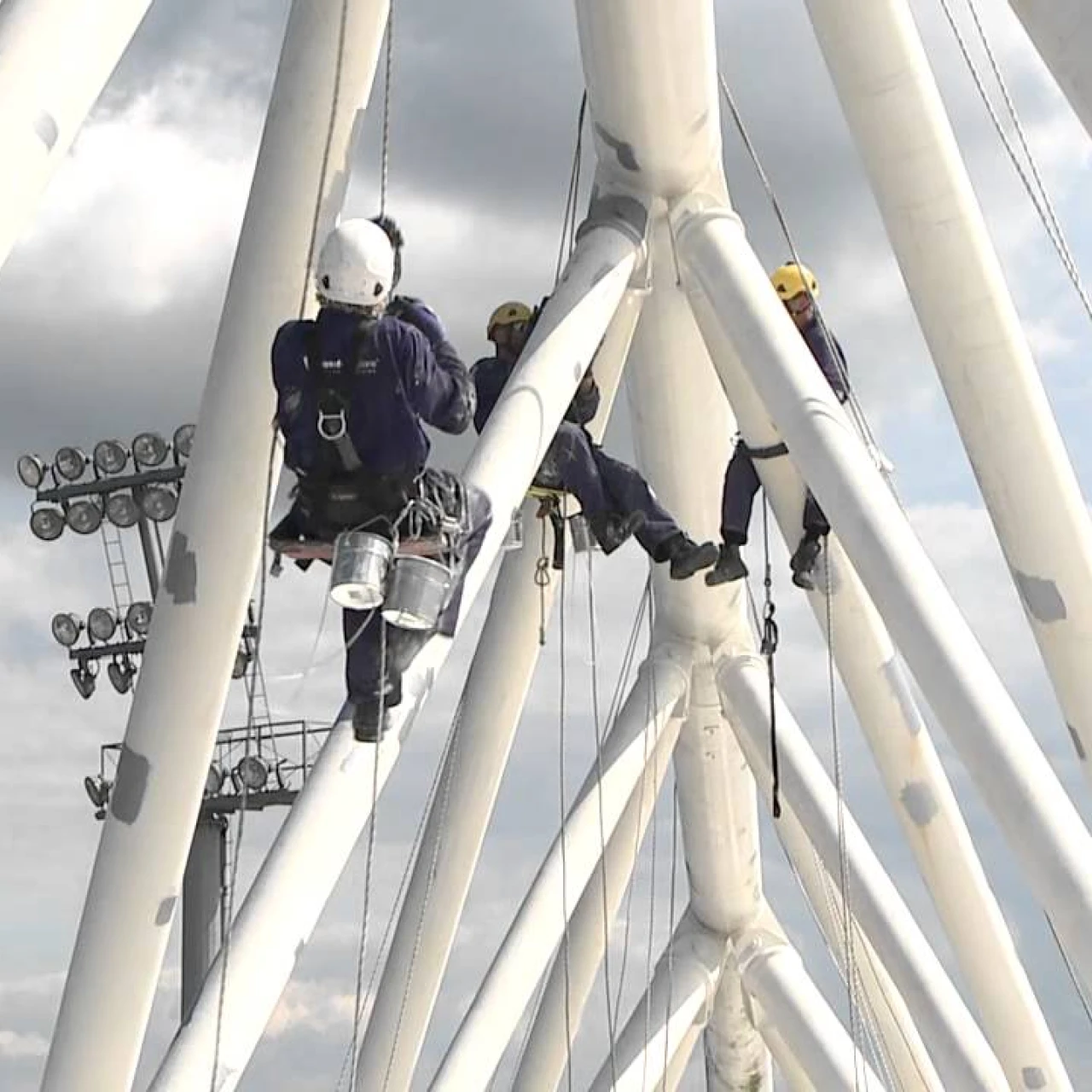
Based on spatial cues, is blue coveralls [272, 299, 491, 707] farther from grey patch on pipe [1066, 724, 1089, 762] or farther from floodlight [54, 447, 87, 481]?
floodlight [54, 447, 87, 481]

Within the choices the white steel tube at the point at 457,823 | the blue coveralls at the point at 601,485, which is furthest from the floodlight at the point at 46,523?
the blue coveralls at the point at 601,485

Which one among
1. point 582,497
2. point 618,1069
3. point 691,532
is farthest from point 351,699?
point 618,1069

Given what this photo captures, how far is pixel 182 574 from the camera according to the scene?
46.1 feet

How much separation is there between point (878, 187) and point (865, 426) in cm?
330

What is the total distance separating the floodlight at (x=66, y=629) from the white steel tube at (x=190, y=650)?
2472cm

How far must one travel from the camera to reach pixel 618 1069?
84.8ft

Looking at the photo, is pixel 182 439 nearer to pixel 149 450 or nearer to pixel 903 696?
pixel 149 450

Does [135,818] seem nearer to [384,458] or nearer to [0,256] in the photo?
[384,458]

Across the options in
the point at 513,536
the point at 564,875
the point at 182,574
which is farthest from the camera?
the point at 564,875

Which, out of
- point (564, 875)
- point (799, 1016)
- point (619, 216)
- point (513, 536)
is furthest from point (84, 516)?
point (513, 536)

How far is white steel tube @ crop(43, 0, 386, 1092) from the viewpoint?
45.0 ft

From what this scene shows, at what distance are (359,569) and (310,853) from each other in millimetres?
3026

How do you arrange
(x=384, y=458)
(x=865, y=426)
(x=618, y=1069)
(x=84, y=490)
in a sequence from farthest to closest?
1. (x=84, y=490)
2. (x=618, y=1069)
3. (x=865, y=426)
4. (x=384, y=458)

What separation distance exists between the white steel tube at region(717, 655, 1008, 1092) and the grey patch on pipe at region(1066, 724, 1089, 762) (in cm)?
487
